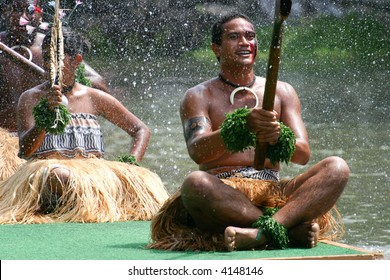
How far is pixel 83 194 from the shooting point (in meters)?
6.71

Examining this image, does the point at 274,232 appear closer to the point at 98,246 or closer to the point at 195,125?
the point at 195,125

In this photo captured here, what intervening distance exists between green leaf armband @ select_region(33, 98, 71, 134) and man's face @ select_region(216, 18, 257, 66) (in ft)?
3.77

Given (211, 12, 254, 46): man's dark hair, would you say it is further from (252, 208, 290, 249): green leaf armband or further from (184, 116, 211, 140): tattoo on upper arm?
(252, 208, 290, 249): green leaf armband

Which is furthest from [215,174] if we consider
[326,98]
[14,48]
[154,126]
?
[326,98]

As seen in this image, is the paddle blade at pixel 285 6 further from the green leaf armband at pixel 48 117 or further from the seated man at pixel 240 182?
the green leaf armband at pixel 48 117

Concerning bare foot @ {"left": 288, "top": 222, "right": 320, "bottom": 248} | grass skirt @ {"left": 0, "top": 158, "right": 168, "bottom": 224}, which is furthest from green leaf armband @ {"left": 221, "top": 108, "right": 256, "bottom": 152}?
grass skirt @ {"left": 0, "top": 158, "right": 168, "bottom": 224}

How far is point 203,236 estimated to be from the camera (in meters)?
5.40

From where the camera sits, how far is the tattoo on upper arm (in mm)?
5601

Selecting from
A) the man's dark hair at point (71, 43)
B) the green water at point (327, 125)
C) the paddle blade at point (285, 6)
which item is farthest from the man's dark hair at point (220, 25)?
the green water at point (327, 125)

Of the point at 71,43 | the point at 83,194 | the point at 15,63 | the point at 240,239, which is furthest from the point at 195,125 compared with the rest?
the point at 15,63

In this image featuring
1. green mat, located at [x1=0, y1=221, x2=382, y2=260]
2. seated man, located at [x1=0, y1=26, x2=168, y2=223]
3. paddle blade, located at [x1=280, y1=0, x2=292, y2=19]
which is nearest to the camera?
paddle blade, located at [x1=280, y1=0, x2=292, y2=19]

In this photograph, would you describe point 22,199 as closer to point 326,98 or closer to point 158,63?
point 326,98
